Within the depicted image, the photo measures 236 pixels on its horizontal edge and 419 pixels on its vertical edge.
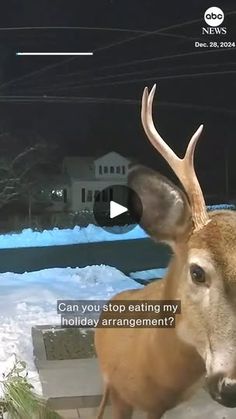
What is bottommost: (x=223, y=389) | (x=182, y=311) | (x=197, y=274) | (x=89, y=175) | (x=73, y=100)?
(x=223, y=389)

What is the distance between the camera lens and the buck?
319 cm

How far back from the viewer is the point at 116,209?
3.54 meters

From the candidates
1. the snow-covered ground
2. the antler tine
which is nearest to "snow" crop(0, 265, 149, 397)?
the snow-covered ground

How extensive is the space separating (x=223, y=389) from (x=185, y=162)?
970 millimetres

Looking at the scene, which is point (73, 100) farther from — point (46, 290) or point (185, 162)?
point (46, 290)

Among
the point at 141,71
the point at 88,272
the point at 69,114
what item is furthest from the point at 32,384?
the point at 141,71

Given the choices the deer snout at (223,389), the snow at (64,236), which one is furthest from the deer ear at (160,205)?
the deer snout at (223,389)

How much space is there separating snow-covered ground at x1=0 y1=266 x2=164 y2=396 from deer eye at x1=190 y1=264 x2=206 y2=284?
31 centimetres

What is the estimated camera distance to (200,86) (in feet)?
11.8

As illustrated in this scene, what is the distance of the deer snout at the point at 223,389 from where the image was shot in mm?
3143

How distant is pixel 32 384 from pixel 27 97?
1.30 metres

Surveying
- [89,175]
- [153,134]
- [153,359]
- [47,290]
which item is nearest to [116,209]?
[89,175]

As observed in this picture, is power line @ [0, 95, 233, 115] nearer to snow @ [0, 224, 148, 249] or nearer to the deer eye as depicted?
snow @ [0, 224, 148, 249]

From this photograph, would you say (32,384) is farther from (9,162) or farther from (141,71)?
(141,71)
